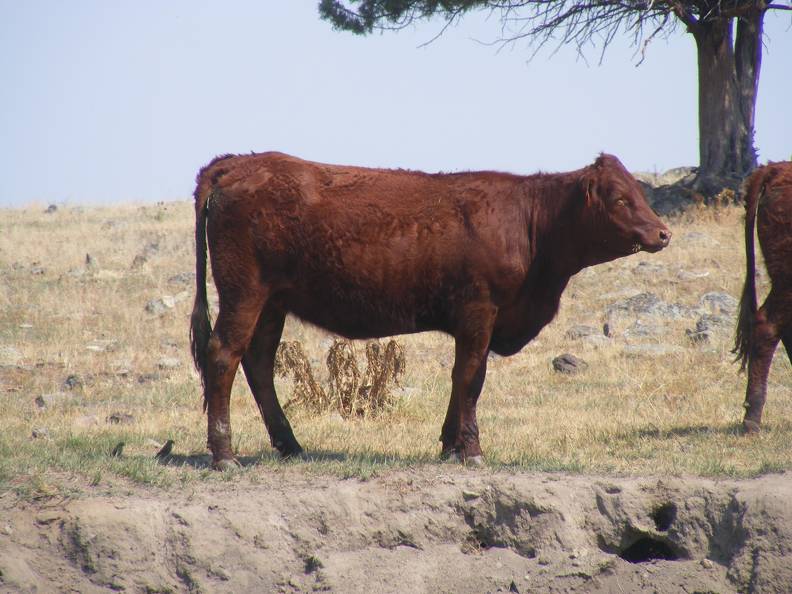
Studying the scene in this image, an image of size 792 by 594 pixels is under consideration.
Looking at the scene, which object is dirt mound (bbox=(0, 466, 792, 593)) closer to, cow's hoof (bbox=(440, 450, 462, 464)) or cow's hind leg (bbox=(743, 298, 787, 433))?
cow's hoof (bbox=(440, 450, 462, 464))

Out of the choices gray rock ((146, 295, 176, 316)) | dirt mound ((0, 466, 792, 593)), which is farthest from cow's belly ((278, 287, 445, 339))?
gray rock ((146, 295, 176, 316))

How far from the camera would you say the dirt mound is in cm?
638

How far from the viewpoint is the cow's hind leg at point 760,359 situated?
29.5 ft

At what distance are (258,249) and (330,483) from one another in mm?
1718

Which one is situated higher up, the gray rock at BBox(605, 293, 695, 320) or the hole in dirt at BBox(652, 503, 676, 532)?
the gray rock at BBox(605, 293, 695, 320)

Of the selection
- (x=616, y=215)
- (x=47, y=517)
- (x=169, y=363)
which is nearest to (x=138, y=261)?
(x=169, y=363)

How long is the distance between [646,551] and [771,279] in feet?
10.7

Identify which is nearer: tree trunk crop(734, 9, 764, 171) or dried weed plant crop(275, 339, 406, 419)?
dried weed plant crop(275, 339, 406, 419)

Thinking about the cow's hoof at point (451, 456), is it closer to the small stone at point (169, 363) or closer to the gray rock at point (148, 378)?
the gray rock at point (148, 378)

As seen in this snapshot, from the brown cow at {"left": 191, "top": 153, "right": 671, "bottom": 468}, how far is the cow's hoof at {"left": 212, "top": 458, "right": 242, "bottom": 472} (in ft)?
0.05

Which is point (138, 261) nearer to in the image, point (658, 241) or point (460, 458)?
point (460, 458)

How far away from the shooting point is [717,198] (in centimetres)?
1888

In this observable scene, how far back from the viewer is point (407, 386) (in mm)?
11531

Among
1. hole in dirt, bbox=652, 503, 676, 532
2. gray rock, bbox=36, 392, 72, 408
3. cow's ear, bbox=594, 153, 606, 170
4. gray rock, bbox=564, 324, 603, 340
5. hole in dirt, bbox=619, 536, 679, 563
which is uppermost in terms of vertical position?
cow's ear, bbox=594, 153, 606, 170
